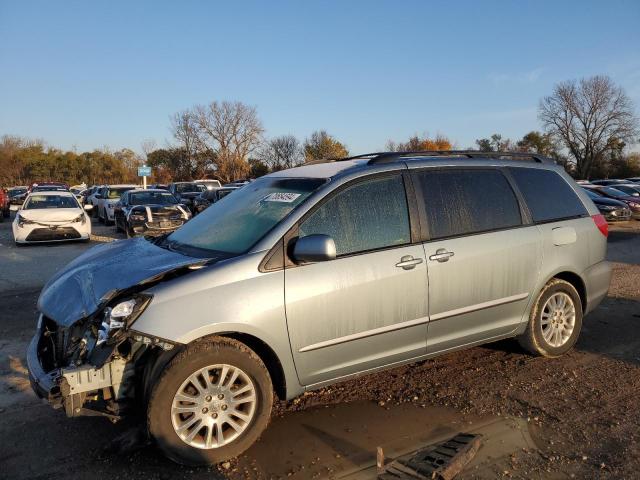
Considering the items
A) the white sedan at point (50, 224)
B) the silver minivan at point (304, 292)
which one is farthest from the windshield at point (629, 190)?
the white sedan at point (50, 224)

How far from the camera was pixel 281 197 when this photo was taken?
3.87m

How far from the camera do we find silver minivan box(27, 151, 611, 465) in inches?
119

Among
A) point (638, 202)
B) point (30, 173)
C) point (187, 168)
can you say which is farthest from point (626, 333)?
point (30, 173)

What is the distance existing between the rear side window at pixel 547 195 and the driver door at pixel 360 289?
144 centimetres

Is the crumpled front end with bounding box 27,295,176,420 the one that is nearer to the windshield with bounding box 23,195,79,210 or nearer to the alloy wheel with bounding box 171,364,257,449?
the alloy wheel with bounding box 171,364,257,449

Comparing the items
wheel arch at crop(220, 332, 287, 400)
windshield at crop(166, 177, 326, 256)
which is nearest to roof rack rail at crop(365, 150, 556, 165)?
windshield at crop(166, 177, 326, 256)

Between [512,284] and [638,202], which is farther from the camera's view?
[638,202]

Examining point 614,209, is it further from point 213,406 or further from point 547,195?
point 213,406

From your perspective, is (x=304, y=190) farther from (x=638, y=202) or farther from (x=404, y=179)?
(x=638, y=202)

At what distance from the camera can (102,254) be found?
398 cm

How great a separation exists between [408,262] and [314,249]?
0.83 metres

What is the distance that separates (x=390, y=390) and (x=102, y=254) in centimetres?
254

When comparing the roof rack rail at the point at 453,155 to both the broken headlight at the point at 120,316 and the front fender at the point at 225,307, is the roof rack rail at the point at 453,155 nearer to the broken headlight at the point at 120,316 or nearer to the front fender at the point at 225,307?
the front fender at the point at 225,307

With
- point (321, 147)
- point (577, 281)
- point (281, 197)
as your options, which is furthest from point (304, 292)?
point (321, 147)
